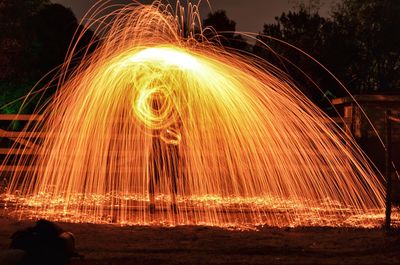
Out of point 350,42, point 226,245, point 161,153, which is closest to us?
point 226,245

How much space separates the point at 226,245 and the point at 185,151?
738 centimetres

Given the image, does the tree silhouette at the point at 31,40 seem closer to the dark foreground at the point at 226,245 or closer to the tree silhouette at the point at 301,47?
the tree silhouette at the point at 301,47

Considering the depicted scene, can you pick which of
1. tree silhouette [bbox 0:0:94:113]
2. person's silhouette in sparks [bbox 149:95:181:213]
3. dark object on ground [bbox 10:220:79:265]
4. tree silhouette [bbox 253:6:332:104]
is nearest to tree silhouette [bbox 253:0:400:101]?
tree silhouette [bbox 253:6:332:104]

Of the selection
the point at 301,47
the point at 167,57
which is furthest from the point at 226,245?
the point at 301,47

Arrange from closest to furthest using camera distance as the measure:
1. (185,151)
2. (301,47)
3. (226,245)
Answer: (226,245), (185,151), (301,47)

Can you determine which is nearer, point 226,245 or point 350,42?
point 226,245

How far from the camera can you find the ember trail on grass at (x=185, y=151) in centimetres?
1097

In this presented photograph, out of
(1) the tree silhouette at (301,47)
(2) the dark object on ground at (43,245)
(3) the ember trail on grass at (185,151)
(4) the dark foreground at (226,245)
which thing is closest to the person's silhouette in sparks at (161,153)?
(3) the ember trail on grass at (185,151)

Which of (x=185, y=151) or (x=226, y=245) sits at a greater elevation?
(x=185, y=151)

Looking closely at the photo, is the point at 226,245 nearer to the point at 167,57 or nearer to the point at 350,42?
the point at 167,57

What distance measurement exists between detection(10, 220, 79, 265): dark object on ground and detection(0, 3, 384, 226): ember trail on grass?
3.30 m

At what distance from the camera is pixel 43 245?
6734 mm

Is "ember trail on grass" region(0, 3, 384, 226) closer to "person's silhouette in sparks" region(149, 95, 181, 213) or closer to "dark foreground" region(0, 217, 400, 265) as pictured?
"person's silhouette in sparks" region(149, 95, 181, 213)

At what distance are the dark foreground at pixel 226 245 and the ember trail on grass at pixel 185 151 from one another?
94cm
